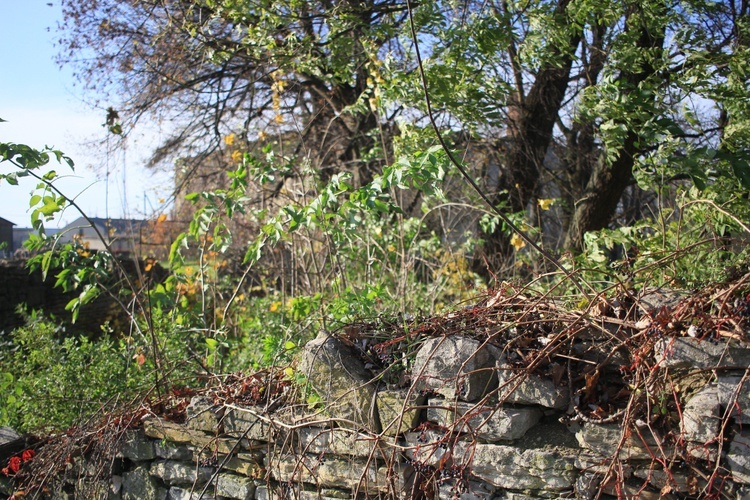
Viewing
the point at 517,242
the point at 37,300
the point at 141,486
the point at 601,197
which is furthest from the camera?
the point at 37,300

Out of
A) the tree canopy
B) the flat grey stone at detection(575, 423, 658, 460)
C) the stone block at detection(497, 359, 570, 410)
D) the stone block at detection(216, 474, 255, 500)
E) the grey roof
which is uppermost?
the tree canopy

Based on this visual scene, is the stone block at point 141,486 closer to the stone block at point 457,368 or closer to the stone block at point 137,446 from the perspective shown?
the stone block at point 137,446

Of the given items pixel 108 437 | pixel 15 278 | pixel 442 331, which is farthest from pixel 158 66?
pixel 442 331

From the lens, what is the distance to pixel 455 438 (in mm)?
2482

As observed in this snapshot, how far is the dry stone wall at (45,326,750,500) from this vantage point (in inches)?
84.7

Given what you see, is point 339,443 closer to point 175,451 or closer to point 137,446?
point 175,451

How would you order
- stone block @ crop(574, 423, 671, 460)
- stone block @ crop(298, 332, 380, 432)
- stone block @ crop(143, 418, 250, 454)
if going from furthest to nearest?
stone block @ crop(143, 418, 250, 454), stone block @ crop(298, 332, 380, 432), stone block @ crop(574, 423, 671, 460)

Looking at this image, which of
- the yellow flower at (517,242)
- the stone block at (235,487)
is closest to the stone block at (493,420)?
the stone block at (235,487)

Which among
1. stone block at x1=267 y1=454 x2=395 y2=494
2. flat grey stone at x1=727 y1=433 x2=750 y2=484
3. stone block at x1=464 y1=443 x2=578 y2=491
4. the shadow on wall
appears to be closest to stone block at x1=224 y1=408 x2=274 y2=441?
stone block at x1=267 y1=454 x2=395 y2=494

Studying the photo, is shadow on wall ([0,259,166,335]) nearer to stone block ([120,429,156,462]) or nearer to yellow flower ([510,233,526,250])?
stone block ([120,429,156,462])

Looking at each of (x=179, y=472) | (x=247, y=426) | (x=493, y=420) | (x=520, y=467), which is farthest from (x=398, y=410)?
(x=179, y=472)

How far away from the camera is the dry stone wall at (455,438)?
2.15 m

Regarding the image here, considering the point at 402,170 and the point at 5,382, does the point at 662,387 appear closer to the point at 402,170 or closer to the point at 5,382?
the point at 402,170

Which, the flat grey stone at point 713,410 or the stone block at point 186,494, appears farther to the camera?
the stone block at point 186,494
